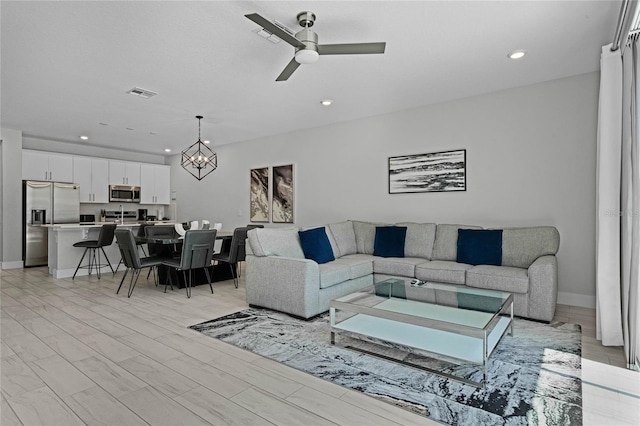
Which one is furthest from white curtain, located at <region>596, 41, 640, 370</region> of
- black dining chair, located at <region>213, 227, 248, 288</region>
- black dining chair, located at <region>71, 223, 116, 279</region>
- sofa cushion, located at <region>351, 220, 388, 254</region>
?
black dining chair, located at <region>71, 223, 116, 279</region>

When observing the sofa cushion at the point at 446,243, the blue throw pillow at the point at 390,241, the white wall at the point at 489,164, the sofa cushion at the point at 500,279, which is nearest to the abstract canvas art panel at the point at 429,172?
the white wall at the point at 489,164

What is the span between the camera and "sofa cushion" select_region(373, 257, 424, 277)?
4.07m

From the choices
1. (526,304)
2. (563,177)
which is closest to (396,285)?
(526,304)

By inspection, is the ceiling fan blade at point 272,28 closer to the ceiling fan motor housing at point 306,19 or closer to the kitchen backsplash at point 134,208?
the ceiling fan motor housing at point 306,19

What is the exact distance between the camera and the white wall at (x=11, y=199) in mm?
6355

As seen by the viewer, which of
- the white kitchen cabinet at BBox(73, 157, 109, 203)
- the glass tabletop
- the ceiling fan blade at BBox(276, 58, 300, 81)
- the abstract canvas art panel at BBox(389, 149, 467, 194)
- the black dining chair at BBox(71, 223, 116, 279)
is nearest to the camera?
the glass tabletop

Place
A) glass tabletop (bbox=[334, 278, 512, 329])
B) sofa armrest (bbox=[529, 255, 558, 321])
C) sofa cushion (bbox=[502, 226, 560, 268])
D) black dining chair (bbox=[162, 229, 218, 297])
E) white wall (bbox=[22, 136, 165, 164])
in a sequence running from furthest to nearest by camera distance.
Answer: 1. white wall (bbox=[22, 136, 165, 164])
2. black dining chair (bbox=[162, 229, 218, 297])
3. sofa cushion (bbox=[502, 226, 560, 268])
4. sofa armrest (bbox=[529, 255, 558, 321])
5. glass tabletop (bbox=[334, 278, 512, 329])

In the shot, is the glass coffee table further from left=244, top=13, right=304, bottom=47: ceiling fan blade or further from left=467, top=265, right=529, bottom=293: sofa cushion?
left=244, top=13, right=304, bottom=47: ceiling fan blade

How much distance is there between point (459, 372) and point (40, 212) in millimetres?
7848

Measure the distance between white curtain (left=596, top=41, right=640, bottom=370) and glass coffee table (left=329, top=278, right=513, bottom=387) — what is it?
0.76 metres

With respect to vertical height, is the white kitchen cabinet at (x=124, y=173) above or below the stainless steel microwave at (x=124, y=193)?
above

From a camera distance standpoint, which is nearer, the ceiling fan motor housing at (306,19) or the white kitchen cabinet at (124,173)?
the ceiling fan motor housing at (306,19)

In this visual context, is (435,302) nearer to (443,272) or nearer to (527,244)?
(443,272)

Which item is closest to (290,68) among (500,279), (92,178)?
(500,279)
